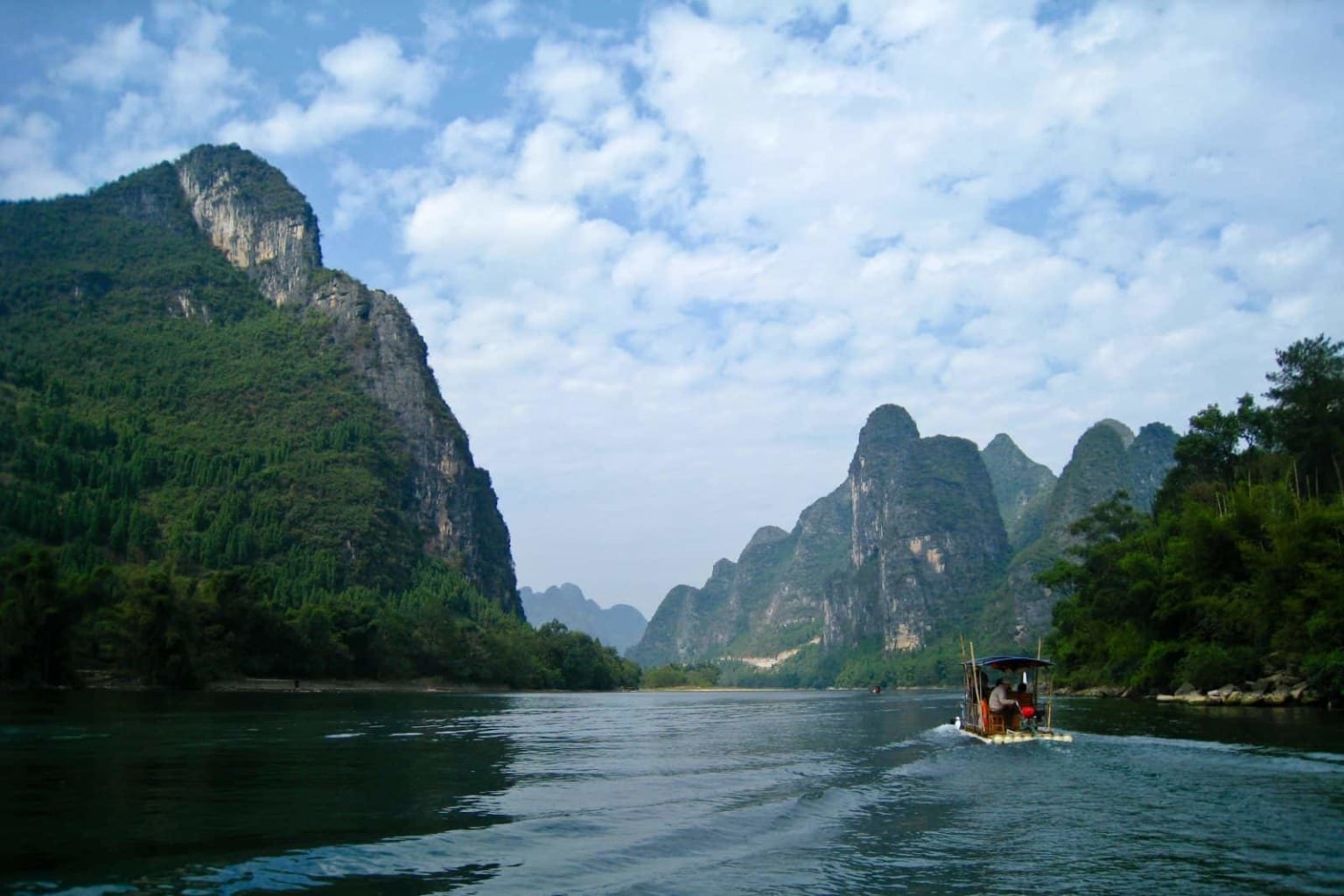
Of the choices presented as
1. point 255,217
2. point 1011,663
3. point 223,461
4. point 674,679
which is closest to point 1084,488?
point 674,679

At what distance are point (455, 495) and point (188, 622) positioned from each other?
101 metres

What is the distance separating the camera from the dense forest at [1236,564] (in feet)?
107

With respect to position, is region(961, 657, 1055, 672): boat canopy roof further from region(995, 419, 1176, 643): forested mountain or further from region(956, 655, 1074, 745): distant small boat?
region(995, 419, 1176, 643): forested mountain

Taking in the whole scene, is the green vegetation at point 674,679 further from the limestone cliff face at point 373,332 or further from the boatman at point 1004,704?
the boatman at point 1004,704

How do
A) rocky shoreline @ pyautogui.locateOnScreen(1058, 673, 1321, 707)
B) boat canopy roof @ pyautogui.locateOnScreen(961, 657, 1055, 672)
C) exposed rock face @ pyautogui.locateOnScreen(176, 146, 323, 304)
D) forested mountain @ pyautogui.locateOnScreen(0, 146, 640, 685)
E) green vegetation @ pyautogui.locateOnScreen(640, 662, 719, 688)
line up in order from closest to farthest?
boat canopy roof @ pyautogui.locateOnScreen(961, 657, 1055, 672) → rocky shoreline @ pyautogui.locateOnScreen(1058, 673, 1321, 707) → forested mountain @ pyautogui.locateOnScreen(0, 146, 640, 685) → green vegetation @ pyautogui.locateOnScreen(640, 662, 719, 688) → exposed rock face @ pyautogui.locateOnScreen(176, 146, 323, 304)

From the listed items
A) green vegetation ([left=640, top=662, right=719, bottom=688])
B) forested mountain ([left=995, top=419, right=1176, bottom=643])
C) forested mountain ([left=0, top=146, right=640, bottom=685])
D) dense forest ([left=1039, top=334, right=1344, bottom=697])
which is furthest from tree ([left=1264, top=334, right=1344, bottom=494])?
green vegetation ([left=640, top=662, right=719, bottom=688])

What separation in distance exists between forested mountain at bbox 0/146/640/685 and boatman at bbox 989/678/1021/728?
149ft

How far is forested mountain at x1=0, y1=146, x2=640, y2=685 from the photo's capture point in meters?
59.0

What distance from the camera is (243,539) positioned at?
317 feet

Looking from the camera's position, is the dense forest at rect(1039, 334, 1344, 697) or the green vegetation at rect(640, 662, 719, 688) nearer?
the dense forest at rect(1039, 334, 1344, 697)

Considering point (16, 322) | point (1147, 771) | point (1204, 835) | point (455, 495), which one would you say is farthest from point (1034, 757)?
point (16, 322)

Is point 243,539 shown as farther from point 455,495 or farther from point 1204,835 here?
point 1204,835

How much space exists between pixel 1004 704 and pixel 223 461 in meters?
109

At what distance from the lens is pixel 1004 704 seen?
76.3ft
